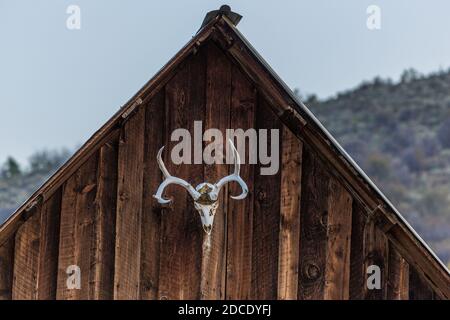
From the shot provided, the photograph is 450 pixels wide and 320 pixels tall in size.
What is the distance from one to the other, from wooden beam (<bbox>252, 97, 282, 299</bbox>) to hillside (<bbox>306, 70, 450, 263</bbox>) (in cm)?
3242

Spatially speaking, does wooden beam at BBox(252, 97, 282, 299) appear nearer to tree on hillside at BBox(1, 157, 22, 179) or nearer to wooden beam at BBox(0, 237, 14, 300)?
wooden beam at BBox(0, 237, 14, 300)

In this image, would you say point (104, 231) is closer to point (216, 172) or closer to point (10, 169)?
point (216, 172)

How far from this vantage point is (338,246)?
20.7 ft

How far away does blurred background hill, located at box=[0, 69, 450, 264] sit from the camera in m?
43.4

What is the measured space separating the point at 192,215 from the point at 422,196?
129 feet

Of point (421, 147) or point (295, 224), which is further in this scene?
point (421, 147)

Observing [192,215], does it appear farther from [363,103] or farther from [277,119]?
[363,103]

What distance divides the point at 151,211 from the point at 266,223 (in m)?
0.77

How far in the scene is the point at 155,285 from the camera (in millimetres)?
6359

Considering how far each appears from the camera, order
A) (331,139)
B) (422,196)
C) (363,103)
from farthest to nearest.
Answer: (363,103)
(422,196)
(331,139)

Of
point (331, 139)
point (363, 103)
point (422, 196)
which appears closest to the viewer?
point (331, 139)

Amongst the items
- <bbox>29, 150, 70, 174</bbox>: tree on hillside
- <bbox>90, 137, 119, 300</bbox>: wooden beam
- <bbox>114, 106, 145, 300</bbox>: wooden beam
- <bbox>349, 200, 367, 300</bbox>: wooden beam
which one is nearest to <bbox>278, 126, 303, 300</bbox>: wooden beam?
<bbox>349, 200, 367, 300</bbox>: wooden beam

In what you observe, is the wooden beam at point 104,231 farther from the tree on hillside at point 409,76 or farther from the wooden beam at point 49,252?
the tree on hillside at point 409,76
